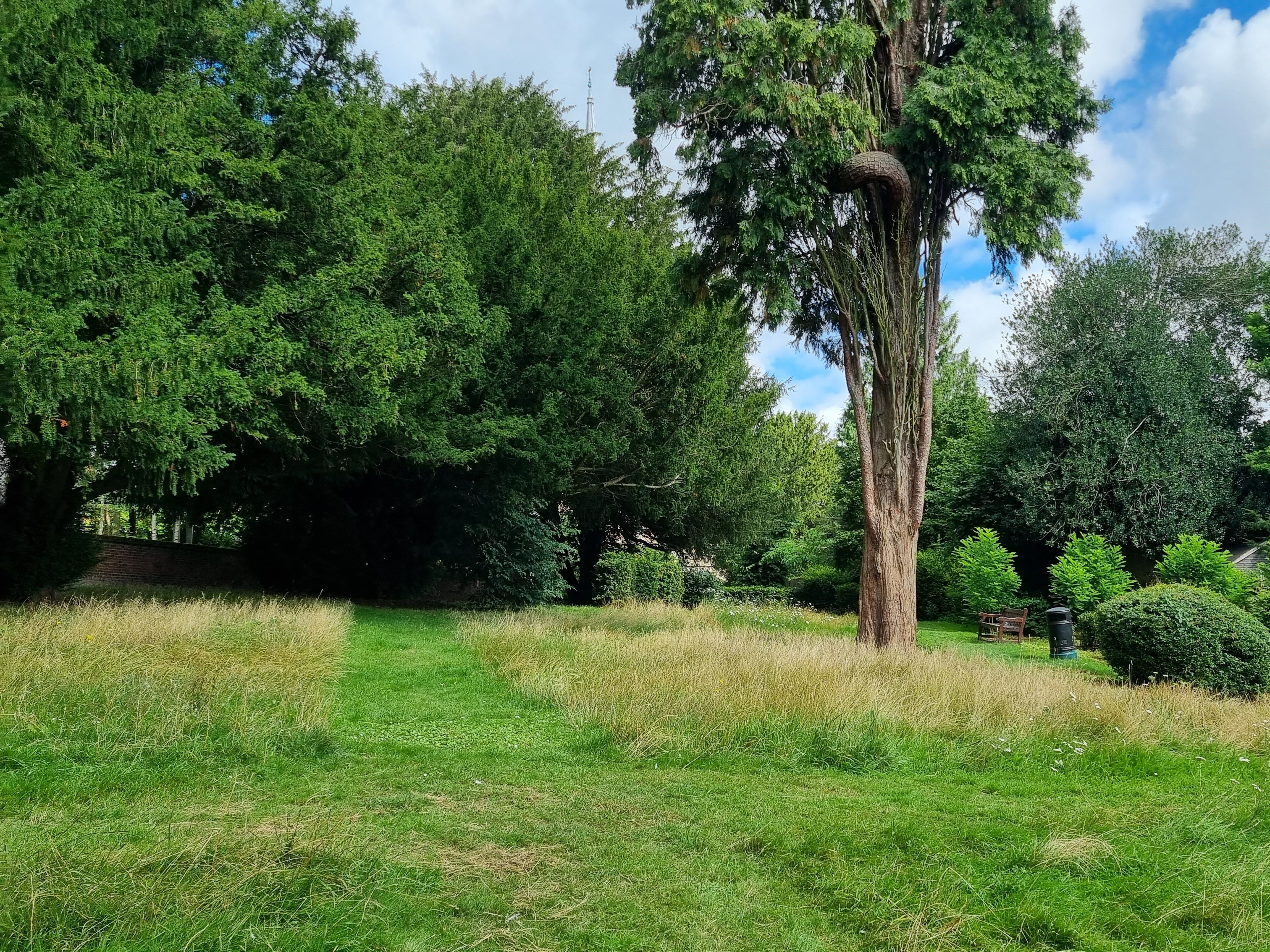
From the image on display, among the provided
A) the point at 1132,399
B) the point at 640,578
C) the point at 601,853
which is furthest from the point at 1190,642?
the point at 1132,399

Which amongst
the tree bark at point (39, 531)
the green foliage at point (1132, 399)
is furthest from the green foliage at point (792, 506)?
the tree bark at point (39, 531)

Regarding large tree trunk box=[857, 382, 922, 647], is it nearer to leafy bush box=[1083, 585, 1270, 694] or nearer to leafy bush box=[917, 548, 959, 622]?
leafy bush box=[1083, 585, 1270, 694]

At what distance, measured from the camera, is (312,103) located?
1423cm

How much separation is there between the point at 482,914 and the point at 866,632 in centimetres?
1085

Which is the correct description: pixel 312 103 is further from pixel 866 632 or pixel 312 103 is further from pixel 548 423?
pixel 866 632

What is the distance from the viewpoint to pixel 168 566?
22953mm

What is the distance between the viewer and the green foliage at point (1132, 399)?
23.8m

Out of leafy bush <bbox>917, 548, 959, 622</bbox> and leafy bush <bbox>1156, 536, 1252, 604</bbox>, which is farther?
leafy bush <bbox>917, 548, 959, 622</bbox>

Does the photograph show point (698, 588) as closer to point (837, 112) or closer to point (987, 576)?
point (987, 576)

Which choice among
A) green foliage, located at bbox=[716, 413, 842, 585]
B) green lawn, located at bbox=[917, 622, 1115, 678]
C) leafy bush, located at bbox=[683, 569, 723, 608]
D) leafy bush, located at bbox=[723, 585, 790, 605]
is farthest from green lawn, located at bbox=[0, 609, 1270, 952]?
green foliage, located at bbox=[716, 413, 842, 585]

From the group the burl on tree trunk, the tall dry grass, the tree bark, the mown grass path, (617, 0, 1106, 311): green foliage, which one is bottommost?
the mown grass path

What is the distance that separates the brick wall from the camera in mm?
21750

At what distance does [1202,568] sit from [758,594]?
1377cm

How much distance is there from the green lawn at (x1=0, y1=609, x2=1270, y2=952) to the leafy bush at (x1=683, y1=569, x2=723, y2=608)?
1960 cm
